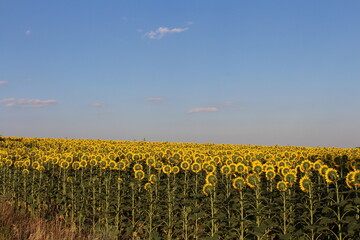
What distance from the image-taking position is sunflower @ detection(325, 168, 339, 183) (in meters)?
7.75

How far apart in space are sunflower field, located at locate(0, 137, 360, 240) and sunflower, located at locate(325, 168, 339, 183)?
0.07ft

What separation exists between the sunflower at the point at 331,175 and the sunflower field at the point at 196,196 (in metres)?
0.02

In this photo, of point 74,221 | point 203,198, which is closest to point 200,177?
point 203,198

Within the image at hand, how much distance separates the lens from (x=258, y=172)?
8984mm

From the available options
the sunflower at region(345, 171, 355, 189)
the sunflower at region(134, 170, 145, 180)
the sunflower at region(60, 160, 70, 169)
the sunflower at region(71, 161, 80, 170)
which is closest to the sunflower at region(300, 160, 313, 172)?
the sunflower at region(345, 171, 355, 189)

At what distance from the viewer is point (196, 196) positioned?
8.62 meters

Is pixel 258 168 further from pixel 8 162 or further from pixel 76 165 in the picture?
pixel 8 162

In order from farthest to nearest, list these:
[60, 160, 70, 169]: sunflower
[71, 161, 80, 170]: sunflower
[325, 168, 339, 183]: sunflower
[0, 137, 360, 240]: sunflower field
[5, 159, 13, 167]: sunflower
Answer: [5, 159, 13, 167]: sunflower → [60, 160, 70, 169]: sunflower → [71, 161, 80, 170]: sunflower → [325, 168, 339, 183]: sunflower → [0, 137, 360, 240]: sunflower field

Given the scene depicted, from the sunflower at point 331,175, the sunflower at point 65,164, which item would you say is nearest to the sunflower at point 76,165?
the sunflower at point 65,164

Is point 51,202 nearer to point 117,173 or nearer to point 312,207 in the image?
point 117,173

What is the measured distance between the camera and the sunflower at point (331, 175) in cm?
775

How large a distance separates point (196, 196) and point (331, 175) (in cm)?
304

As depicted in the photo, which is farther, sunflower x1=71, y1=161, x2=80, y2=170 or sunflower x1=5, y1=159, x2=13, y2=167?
sunflower x1=5, y1=159, x2=13, y2=167

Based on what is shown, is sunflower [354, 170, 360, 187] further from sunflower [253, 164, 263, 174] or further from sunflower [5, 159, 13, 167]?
sunflower [5, 159, 13, 167]
